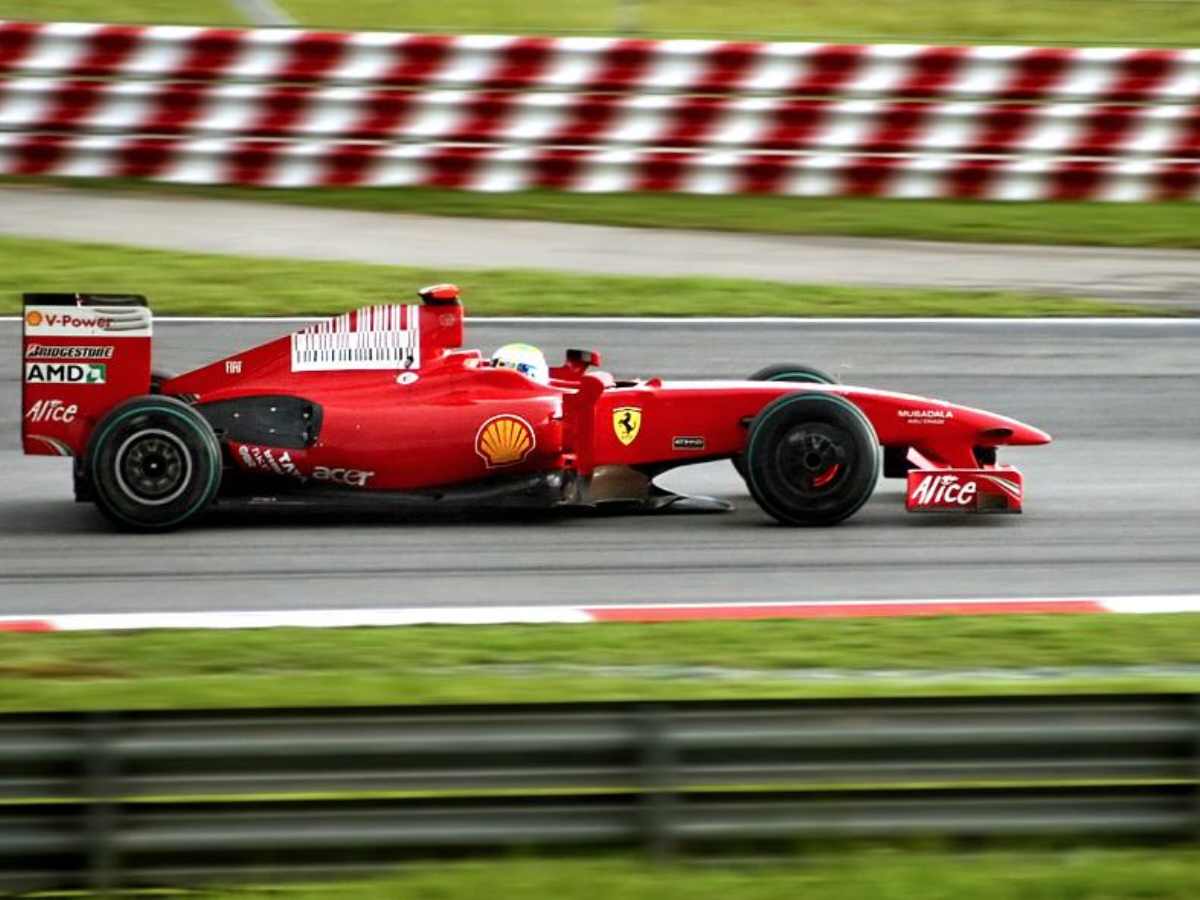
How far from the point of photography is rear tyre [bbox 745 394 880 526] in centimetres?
895

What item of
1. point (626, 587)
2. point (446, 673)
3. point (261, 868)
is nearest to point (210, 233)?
point (626, 587)

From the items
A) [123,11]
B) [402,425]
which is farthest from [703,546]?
[123,11]

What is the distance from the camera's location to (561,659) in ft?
24.3

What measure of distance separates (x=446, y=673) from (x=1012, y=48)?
31.6 feet

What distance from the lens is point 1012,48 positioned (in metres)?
15.6

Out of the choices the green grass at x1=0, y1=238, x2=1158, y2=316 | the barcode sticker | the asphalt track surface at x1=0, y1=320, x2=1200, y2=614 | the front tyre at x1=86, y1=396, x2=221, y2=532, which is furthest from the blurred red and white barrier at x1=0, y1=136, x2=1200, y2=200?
the front tyre at x1=86, y1=396, x2=221, y2=532

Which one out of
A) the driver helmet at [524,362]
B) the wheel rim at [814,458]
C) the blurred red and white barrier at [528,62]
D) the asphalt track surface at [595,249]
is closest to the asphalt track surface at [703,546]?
the wheel rim at [814,458]

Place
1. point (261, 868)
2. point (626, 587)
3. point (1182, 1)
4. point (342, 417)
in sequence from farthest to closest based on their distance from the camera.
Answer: point (1182, 1) → point (342, 417) → point (626, 587) → point (261, 868)

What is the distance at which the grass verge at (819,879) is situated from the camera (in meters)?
5.15

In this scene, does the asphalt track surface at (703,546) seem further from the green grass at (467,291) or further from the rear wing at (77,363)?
the green grass at (467,291)

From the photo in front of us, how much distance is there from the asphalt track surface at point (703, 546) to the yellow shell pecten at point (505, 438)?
0.38m

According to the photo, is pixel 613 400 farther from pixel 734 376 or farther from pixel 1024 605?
pixel 734 376

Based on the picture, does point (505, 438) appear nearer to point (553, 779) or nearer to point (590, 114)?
point (553, 779)

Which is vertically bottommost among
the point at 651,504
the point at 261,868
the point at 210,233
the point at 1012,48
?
the point at 261,868
